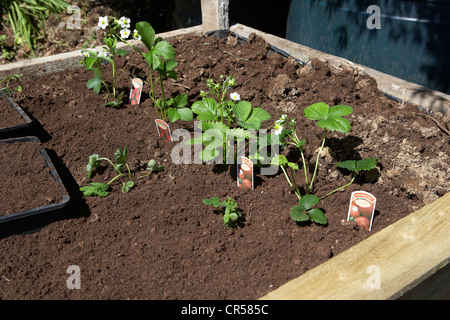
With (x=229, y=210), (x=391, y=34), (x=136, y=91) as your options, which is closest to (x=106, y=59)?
(x=136, y=91)

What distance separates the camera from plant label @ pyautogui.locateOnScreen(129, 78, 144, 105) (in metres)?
2.59

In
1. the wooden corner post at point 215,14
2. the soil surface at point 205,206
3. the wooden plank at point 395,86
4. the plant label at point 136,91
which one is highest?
the wooden corner post at point 215,14

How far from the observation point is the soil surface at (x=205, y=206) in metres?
1.56

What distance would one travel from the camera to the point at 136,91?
262cm

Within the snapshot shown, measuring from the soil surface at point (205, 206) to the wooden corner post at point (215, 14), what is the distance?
0.76 meters

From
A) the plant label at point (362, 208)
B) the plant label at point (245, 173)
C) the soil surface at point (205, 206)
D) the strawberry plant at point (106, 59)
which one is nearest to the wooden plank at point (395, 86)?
the soil surface at point (205, 206)

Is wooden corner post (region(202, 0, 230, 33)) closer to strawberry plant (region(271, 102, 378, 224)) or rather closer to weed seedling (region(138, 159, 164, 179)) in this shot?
weed seedling (region(138, 159, 164, 179))

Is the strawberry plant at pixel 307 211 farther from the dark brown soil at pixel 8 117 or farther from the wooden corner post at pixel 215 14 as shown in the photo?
the wooden corner post at pixel 215 14

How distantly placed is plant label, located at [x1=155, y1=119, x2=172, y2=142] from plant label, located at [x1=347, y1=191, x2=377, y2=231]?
3.32ft

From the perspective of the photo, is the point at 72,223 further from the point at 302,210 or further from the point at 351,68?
the point at 351,68

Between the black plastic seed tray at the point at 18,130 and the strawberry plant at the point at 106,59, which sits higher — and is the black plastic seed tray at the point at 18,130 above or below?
below

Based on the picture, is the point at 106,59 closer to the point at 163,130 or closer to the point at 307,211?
the point at 163,130

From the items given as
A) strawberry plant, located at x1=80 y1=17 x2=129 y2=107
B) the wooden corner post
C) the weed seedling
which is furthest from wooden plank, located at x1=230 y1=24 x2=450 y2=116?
the weed seedling
